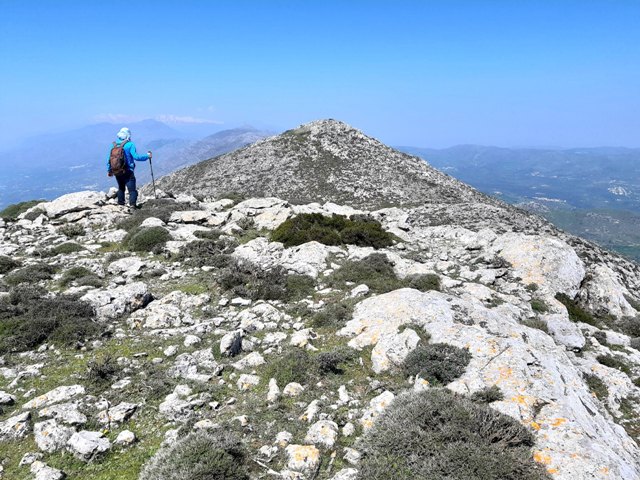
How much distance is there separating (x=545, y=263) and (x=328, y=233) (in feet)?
32.9

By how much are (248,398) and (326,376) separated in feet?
5.44

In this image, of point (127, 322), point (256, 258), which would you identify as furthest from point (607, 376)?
point (127, 322)

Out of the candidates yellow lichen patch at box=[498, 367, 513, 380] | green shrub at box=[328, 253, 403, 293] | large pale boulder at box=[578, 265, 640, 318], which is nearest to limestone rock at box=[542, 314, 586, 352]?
green shrub at box=[328, 253, 403, 293]

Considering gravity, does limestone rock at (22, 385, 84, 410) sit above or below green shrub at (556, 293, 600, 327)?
above

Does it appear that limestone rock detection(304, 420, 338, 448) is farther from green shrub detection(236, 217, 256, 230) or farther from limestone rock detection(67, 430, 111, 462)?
green shrub detection(236, 217, 256, 230)

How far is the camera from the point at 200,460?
516 cm

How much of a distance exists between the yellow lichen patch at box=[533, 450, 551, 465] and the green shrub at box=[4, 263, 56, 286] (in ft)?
49.4

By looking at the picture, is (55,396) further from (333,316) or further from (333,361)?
(333,316)

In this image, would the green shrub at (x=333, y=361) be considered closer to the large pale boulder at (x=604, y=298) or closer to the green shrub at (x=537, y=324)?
the green shrub at (x=537, y=324)

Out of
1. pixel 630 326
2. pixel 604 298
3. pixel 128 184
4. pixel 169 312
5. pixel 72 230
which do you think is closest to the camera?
pixel 169 312

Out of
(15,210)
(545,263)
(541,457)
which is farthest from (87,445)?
(15,210)

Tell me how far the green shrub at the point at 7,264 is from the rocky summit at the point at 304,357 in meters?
0.07

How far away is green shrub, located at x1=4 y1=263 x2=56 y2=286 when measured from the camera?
12.6m

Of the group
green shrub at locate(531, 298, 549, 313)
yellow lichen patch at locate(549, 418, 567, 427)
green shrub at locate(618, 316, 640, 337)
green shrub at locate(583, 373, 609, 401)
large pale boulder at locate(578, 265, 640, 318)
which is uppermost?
yellow lichen patch at locate(549, 418, 567, 427)
